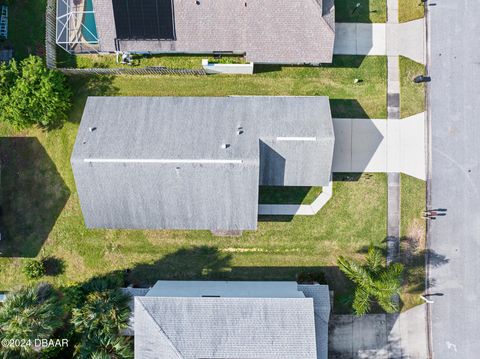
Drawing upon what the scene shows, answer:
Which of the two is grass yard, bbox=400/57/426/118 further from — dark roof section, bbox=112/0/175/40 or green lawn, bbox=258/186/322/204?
dark roof section, bbox=112/0/175/40

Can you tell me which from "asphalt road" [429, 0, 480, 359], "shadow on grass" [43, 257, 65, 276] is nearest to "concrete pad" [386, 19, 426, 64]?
"asphalt road" [429, 0, 480, 359]

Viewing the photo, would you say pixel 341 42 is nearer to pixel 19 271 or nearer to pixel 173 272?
pixel 173 272

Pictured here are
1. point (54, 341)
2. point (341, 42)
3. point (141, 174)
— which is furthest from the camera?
point (341, 42)

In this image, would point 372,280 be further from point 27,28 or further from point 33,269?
point 27,28

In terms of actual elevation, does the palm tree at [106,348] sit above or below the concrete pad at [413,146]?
below

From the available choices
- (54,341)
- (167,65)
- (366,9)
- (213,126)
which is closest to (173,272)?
(54,341)

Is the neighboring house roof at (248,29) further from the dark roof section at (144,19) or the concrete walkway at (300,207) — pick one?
the concrete walkway at (300,207)

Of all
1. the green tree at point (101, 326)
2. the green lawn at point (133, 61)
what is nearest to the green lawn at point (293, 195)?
the green lawn at point (133, 61)
